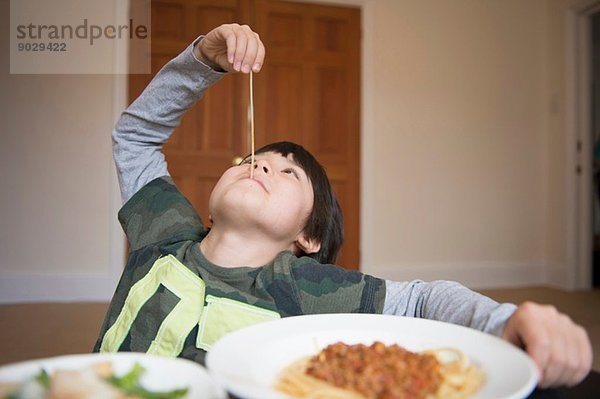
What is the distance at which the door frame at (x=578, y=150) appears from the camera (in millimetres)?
4195

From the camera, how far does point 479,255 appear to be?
14.5ft

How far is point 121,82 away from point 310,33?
4.92 ft

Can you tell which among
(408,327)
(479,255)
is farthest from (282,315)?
(479,255)

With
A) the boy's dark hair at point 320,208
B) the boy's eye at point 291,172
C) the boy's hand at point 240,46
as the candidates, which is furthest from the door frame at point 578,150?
the boy's hand at point 240,46

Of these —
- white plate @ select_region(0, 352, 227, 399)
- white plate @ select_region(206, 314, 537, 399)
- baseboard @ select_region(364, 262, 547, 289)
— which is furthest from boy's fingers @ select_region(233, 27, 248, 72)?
baseboard @ select_region(364, 262, 547, 289)

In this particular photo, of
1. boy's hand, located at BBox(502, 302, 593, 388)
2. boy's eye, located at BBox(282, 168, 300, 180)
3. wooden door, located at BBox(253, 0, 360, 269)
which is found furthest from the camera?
wooden door, located at BBox(253, 0, 360, 269)

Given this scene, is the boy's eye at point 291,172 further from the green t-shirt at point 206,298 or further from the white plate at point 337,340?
the white plate at point 337,340

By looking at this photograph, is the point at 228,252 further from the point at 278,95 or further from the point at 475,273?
the point at 475,273

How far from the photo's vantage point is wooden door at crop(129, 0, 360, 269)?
12.4 ft

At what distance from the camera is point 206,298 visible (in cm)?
85

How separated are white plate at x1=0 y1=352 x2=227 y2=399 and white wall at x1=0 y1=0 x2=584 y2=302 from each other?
11.0ft

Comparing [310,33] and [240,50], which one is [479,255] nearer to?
[310,33]

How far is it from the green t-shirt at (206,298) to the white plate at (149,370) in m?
0.35

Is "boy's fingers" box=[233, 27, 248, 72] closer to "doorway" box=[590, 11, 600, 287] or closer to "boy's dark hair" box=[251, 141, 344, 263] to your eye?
"boy's dark hair" box=[251, 141, 344, 263]
